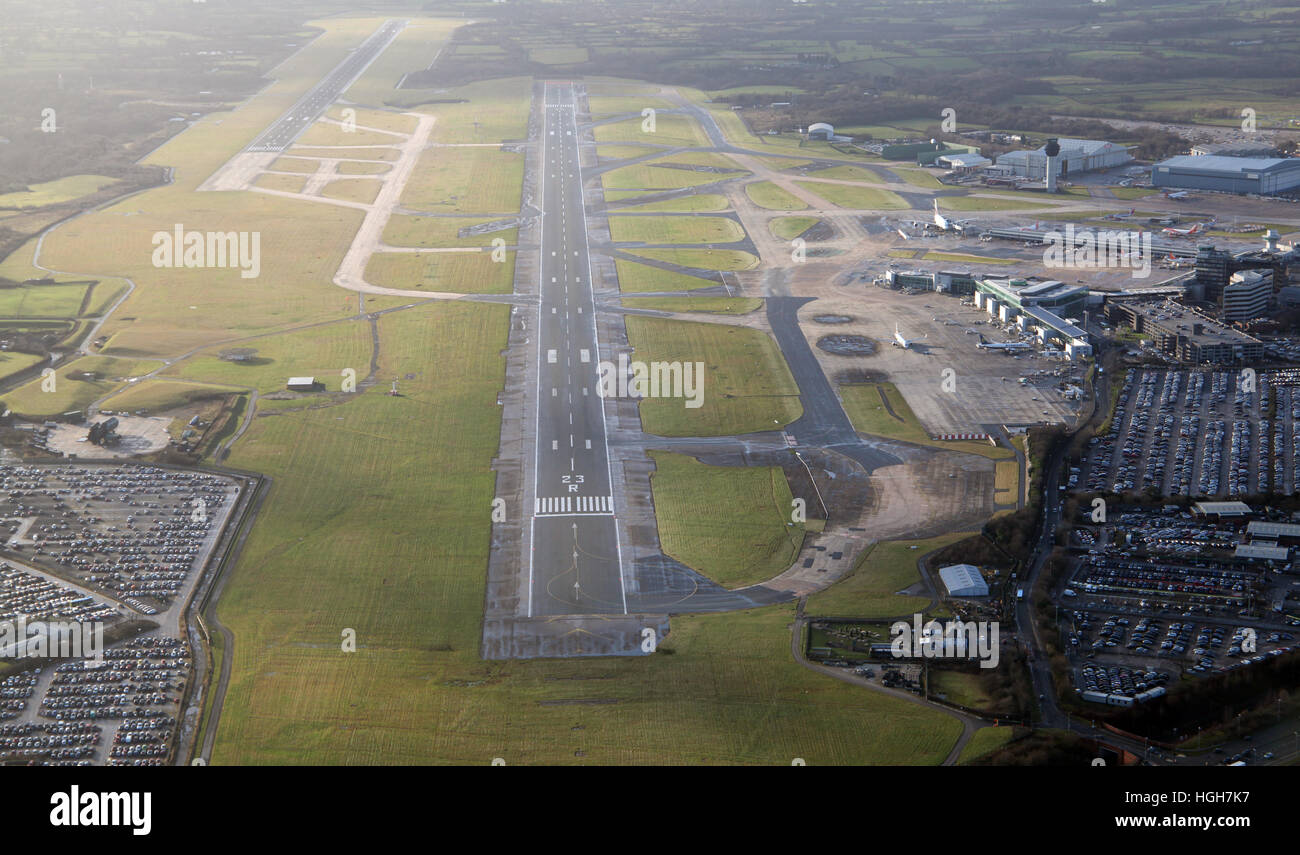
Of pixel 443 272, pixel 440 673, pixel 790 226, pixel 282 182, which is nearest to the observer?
pixel 440 673

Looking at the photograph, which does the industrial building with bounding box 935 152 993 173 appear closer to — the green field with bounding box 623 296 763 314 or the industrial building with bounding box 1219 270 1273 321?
the green field with bounding box 623 296 763 314

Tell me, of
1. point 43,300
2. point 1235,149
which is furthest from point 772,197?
point 43,300

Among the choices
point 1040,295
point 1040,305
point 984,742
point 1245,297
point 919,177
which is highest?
point 919,177

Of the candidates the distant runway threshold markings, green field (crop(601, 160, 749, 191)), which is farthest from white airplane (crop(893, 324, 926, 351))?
green field (crop(601, 160, 749, 191))

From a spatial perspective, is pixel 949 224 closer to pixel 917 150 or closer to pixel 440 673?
pixel 917 150

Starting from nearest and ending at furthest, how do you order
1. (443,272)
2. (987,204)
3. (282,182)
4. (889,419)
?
1. (889,419)
2. (443,272)
3. (987,204)
4. (282,182)

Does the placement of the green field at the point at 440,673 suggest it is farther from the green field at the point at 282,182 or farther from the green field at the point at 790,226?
the green field at the point at 282,182

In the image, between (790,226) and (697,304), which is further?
(790,226)

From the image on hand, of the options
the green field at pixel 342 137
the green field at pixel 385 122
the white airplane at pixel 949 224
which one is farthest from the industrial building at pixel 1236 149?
the green field at pixel 385 122

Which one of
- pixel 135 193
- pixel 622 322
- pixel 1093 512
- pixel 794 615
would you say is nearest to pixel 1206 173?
pixel 622 322
